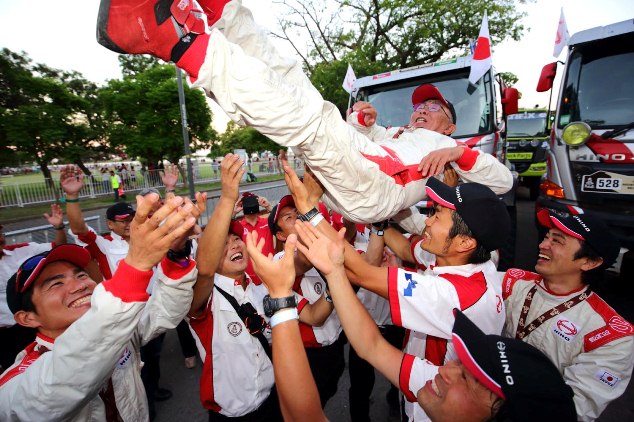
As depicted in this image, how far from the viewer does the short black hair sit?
168cm

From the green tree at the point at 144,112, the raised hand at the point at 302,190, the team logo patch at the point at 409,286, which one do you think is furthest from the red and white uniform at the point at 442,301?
the green tree at the point at 144,112

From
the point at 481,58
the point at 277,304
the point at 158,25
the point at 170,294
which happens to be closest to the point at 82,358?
the point at 170,294

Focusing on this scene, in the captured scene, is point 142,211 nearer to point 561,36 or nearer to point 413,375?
point 413,375

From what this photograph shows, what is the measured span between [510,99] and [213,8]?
535 centimetres

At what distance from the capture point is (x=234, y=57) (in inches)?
50.7

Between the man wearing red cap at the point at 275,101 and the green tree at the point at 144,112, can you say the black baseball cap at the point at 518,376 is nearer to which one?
the man wearing red cap at the point at 275,101

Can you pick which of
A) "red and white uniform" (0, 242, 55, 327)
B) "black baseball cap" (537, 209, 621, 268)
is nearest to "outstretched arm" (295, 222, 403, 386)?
"black baseball cap" (537, 209, 621, 268)

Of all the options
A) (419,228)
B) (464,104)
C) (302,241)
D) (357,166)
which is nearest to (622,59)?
(464,104)

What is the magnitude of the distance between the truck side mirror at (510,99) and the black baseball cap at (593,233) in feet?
12.7

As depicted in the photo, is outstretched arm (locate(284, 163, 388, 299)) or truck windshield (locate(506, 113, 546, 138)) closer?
outstretched arm (locate(284, 163, 388, 299))

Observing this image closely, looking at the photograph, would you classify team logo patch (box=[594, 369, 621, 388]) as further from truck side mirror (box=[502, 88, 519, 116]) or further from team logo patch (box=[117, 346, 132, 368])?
truck side mirror (box=[502, 88, 519, 116])

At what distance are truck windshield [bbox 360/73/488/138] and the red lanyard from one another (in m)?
3.50

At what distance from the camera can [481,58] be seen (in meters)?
4.59

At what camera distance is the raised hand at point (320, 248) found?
1483 millimetres
